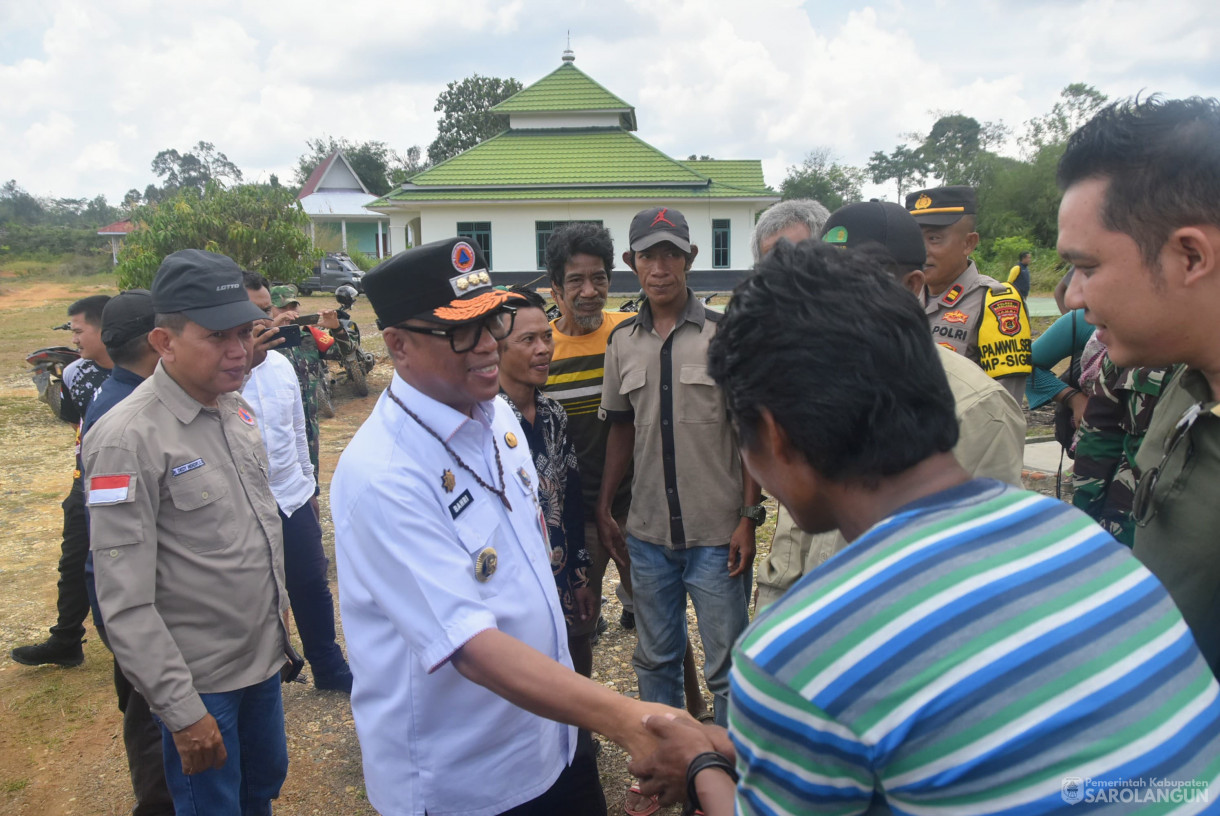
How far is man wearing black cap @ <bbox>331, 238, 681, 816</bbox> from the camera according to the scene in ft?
5.54

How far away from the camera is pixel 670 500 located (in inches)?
126

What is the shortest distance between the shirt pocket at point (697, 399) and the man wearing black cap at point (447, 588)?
1254mm

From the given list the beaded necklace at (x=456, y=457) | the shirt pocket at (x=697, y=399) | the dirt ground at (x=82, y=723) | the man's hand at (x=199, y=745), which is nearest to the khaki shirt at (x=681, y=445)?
the shirt pocket at (x=697, y=399)

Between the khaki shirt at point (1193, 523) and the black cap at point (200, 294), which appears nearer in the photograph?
the khaki shirt at point (1193, 523)

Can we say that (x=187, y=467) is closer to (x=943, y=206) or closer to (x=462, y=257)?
(x=462, y=257)

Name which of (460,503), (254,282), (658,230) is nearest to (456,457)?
(460,503)

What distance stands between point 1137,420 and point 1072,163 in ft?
3.40

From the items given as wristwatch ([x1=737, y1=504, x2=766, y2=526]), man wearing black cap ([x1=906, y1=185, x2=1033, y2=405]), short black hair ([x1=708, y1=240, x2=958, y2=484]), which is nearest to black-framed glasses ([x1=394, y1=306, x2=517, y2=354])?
short black hair ([x1=708, y1=240, x2=958, y2=484])

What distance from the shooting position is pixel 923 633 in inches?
36.1

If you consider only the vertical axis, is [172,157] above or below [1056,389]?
above

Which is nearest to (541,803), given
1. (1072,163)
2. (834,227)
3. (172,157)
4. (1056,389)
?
(834,227)

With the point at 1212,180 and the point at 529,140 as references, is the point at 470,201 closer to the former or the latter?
the point at 529,140

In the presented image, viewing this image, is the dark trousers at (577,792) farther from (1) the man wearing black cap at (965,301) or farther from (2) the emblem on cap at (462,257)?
(1) the man wearing black cap at (965,301)

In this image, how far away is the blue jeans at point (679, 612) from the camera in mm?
3193
